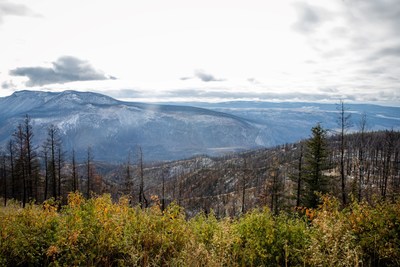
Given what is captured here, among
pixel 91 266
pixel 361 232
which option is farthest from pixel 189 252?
pixel 361 232

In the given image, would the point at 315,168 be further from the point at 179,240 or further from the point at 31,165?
the point at 31,165

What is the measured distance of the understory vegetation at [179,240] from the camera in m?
6.81

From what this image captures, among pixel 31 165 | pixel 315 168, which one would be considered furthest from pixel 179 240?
pixel 31 165

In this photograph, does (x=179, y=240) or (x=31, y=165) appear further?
(x=31, y=165)

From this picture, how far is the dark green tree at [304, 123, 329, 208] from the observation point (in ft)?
105

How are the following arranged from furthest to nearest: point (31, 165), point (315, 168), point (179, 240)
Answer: point (31, 165)
point (315, 168)
point (179, 240)

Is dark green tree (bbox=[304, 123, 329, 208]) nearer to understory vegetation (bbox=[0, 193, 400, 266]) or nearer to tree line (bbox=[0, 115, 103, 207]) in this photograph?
understory vegetation (bbox=[0, 193, 400, 266])

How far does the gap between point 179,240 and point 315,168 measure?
1104 inches

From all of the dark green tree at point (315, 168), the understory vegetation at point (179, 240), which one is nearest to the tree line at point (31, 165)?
the dark green tree at point (315, 168)

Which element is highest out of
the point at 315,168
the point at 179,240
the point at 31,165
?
the point at 179,240

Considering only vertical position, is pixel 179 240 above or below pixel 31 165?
above

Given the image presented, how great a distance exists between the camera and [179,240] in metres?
8.20

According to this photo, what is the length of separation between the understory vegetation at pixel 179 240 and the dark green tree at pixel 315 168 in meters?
24.3

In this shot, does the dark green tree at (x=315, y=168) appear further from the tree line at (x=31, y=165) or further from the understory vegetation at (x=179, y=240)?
the tree line at (x=31, y=165)
